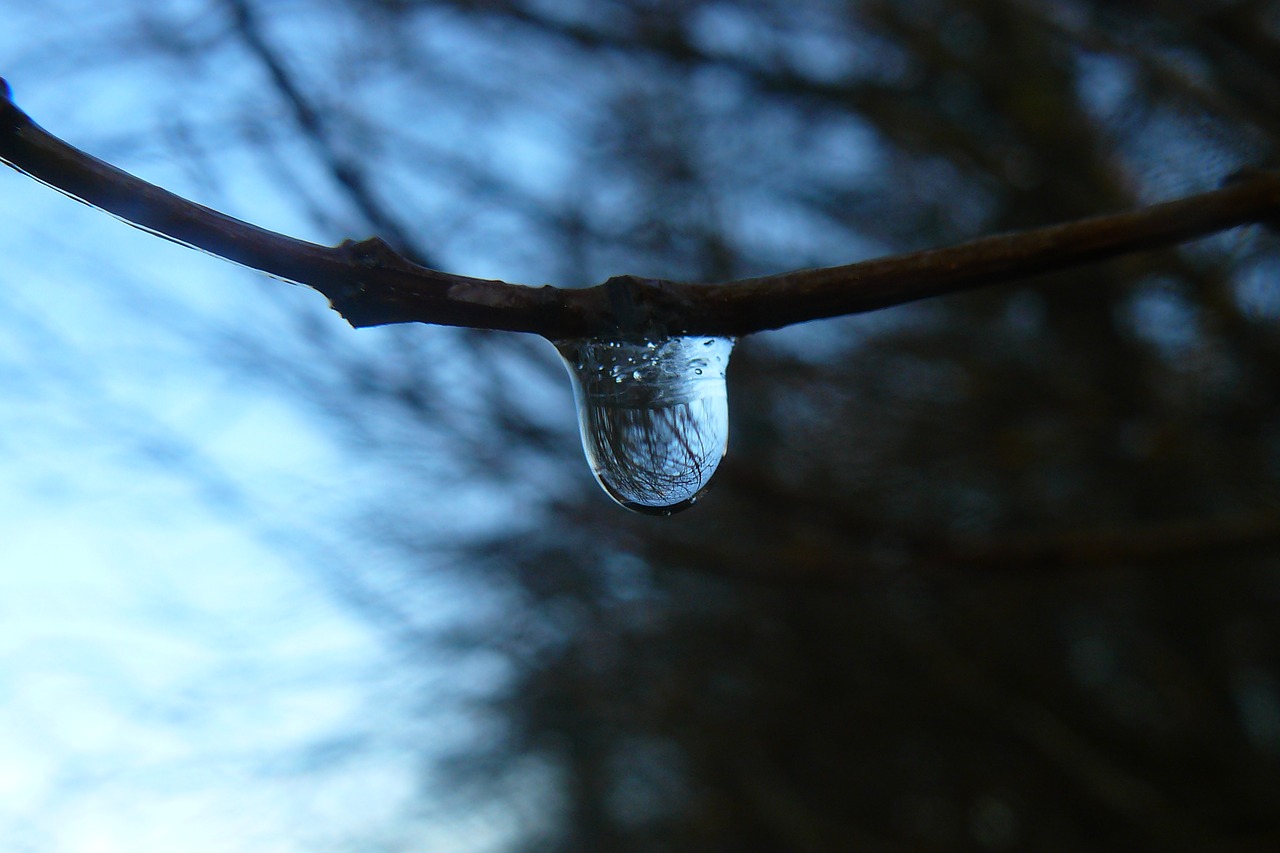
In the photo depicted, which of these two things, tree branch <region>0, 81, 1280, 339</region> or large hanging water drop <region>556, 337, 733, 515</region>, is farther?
large hanging water drop <region>556, 337, 733, 515</region>

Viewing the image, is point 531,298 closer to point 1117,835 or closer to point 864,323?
point 864,323

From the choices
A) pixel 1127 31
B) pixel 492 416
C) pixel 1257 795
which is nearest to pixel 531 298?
pixel 492 416

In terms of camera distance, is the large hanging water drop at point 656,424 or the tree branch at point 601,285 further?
the large hanging water drop at point 656,424

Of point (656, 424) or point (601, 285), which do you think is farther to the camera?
point (656, 424)

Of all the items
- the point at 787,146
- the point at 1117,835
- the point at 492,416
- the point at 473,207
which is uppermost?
the point at 787,146
